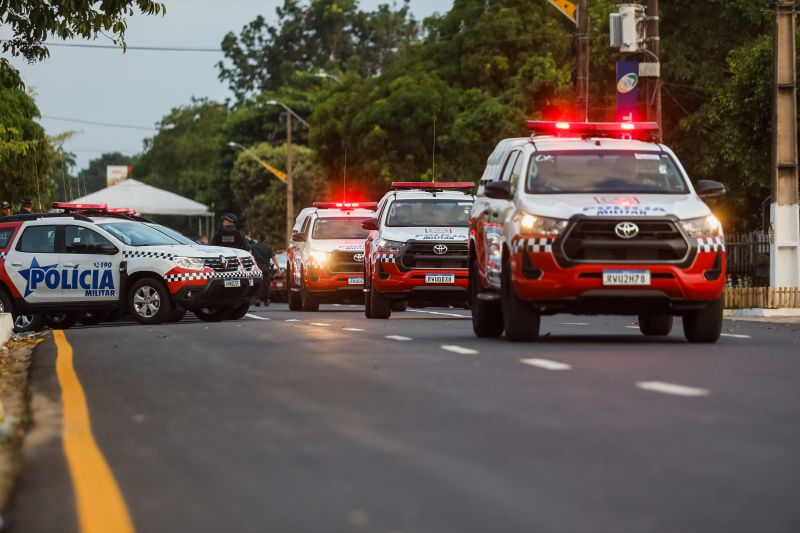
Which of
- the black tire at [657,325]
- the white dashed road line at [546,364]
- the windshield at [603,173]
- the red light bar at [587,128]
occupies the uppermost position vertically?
the red light bar at [587,128]

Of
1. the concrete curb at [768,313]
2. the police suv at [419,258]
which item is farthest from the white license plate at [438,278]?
the concrete curb at [768,313]

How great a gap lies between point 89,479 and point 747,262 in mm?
32321

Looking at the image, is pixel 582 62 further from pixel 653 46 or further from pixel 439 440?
pixel 439 440

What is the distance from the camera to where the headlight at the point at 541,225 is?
16.0 meters

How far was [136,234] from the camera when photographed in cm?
2677

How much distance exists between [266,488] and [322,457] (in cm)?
89

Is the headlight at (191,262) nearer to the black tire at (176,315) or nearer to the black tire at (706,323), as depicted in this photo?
the black tire at (176,315)

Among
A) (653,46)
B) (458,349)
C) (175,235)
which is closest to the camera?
(458,349)

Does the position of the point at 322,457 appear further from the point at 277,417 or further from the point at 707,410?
the point at 707,410

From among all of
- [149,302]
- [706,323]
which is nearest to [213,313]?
[149,302]

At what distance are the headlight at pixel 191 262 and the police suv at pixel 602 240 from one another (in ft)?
29.8

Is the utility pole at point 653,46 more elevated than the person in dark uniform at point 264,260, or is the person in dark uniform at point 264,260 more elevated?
the utility pole at point 653,46

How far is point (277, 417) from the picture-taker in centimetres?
1008

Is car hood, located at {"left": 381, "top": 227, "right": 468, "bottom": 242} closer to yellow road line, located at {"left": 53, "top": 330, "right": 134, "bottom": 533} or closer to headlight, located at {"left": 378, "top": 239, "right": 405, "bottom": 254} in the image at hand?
headlight, located at {"left": 378, "top": 239, "right": 405, "bottom": 254}
